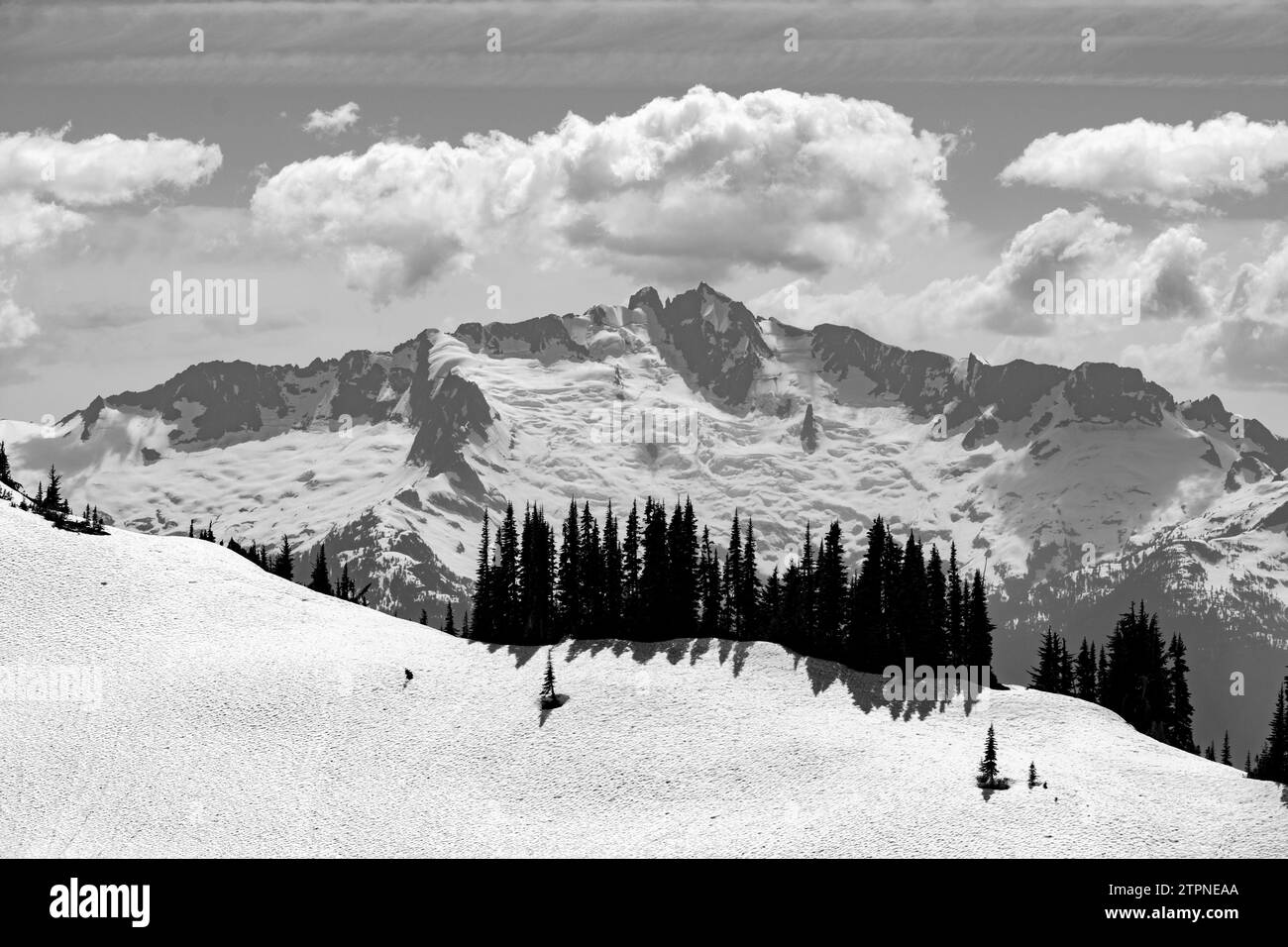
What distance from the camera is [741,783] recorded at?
91.1 meters

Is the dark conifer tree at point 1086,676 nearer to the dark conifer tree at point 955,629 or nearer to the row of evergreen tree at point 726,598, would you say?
the row of evergreen tree at point 726,598

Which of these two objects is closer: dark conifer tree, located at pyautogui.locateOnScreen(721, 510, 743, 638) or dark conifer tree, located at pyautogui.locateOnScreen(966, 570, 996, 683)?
dark conifer tree, located at pyautogui.locateOnScreen(966, 570, 996, 683)

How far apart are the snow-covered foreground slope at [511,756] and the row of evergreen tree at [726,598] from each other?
257 inches

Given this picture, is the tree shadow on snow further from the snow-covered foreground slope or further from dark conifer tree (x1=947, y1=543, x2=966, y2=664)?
dark conifer tree (x1=947, y1=543, x2=966, y2=664)

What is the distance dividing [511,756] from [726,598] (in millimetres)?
41209

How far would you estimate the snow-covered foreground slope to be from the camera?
82.1m

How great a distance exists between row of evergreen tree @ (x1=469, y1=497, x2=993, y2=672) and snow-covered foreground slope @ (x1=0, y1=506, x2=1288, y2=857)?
6.53m

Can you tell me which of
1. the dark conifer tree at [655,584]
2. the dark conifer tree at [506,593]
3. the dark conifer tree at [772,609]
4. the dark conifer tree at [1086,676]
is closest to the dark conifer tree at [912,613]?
the dark conifer tree at [772,609]

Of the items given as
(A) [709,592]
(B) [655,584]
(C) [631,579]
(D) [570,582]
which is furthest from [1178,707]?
(D) [570,582]

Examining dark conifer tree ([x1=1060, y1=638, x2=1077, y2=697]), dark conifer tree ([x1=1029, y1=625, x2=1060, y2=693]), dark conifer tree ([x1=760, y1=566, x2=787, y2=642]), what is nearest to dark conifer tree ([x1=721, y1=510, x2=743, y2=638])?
dark conifer tree ([x1=760, y1=566, x2=787, y2=642])

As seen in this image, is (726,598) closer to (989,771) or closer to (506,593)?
(506,593)

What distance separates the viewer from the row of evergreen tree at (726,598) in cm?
11531
